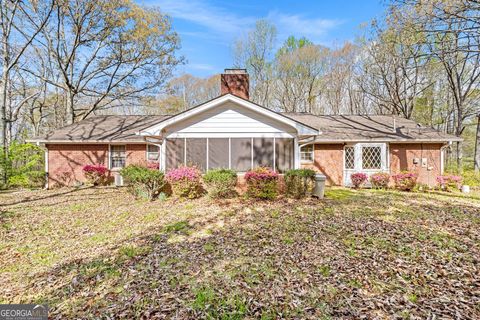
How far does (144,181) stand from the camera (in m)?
9.18

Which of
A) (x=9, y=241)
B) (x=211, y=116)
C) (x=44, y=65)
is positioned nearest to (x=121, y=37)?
(x=44, y=65)

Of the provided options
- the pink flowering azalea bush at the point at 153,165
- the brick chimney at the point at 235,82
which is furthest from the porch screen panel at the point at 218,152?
the pink flowering azalea bush at the point at 153,165

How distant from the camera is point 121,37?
16156mm

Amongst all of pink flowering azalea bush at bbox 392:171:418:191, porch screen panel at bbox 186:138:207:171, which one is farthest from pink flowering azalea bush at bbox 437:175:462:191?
porch screen panel at bbox 186:138:207:171

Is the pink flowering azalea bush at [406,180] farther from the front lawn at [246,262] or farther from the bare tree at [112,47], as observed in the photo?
the bare tree at [112,47]

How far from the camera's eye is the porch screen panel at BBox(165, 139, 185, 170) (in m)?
10.6

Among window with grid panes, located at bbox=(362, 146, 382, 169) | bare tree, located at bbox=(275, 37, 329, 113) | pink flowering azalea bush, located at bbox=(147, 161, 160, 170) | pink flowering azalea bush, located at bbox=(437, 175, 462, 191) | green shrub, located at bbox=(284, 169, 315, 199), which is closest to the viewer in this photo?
green shrub, located at bbox=(284, 169, 315, 199)

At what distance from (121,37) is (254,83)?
1396 centimetres

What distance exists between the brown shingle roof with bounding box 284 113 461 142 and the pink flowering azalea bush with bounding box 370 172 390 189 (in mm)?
1933

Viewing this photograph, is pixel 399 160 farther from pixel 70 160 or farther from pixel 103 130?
pixel 70 160

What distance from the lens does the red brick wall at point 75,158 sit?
13.6 metres

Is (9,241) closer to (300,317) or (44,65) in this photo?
(300,317)

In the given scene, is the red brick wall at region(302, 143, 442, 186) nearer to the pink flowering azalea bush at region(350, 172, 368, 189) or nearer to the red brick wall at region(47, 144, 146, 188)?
the pink flowering azalea bush at region(350, 172, 368, 189)

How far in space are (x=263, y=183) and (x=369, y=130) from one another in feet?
29.4
